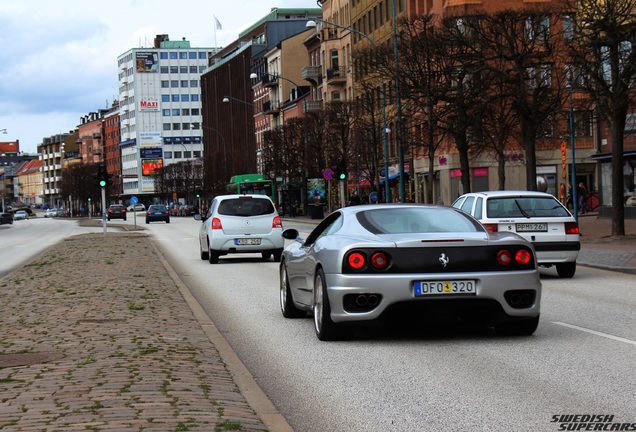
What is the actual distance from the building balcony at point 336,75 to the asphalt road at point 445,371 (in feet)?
260

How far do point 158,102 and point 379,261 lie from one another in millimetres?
191563

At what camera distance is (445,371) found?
7.74 metres

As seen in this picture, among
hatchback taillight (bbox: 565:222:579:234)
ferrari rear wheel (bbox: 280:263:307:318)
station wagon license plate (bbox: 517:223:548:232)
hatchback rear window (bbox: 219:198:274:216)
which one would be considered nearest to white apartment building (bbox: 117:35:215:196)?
hatchback rear window (bbox: 219:198:274:216)

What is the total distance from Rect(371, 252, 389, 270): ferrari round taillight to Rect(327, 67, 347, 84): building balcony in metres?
82.8

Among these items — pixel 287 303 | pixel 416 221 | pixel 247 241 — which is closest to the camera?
pixel 416 221

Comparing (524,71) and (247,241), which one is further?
(524,71)

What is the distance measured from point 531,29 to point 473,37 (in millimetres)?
3356

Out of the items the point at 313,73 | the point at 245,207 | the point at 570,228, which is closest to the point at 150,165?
the point at 313,73

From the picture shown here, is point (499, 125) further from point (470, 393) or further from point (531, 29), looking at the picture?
point (470, 393)

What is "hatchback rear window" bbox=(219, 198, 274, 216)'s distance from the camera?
23.6 m

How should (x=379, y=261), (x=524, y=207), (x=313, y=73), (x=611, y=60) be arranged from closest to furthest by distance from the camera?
1. (x=379, y=261)
2. (x=524, y=207)
3. (x=611, y=60)
4. (x=313, y=73)

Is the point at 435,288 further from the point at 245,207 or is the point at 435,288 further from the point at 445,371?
the point at 245,207

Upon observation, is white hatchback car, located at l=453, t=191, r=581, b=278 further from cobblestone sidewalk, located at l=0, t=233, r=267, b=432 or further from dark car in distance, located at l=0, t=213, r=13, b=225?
dark car in distance, located at l=0, t=213, r=13, b=225

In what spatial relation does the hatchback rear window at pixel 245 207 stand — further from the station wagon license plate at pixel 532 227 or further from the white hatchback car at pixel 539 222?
the station wagon license plate at pixel 532 227
